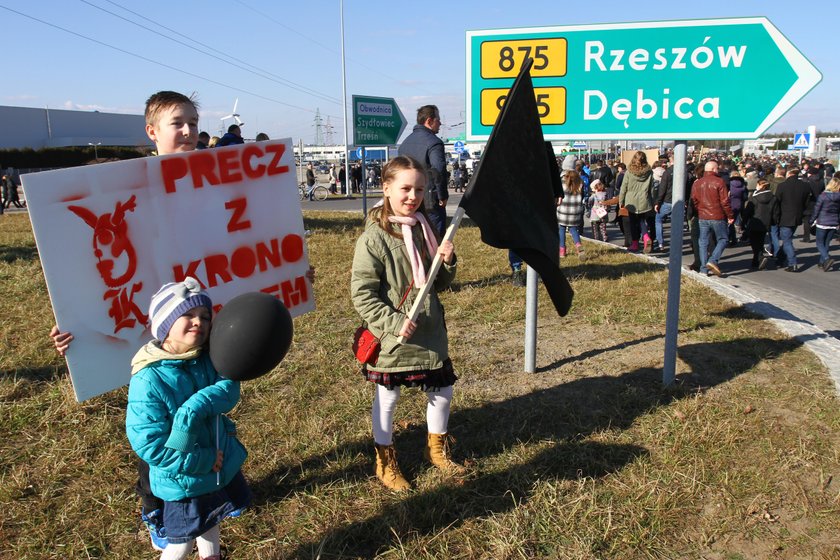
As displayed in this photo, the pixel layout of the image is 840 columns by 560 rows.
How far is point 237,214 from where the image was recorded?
9.91 ft

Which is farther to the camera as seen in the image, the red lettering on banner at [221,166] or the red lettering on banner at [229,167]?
the red lettering on banner at [229,167]

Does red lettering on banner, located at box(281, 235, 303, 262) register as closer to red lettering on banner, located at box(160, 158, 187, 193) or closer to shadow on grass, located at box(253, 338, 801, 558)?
red lettering on banner, located at box(160, 158, 187, 193)

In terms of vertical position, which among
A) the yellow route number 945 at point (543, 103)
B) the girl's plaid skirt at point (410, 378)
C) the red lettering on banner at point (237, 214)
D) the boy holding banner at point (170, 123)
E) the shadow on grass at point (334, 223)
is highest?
Result: the yellow route number 945 at point (543, 103)

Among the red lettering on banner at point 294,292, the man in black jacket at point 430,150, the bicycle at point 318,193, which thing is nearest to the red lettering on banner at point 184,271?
the red lettering on banner at point 294,292

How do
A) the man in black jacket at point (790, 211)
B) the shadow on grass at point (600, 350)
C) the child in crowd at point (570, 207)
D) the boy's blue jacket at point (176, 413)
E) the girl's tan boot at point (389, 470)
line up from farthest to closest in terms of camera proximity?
the man in black jacket at point (790, 211) < the child in crowd at point (570, 207) < the shadow on grass at point (600, 350) < the girl's tan boot at point (389, 470) < the boy's blue jacket at point (176, 413)

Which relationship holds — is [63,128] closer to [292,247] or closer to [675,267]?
[292,247]

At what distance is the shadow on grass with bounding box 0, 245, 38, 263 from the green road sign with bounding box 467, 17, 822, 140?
9053 millimetres

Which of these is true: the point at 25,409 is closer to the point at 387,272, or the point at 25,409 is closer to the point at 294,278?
the point at 294,278

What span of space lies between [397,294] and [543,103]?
2.08 meters

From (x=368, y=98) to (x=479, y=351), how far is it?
33.5 feet

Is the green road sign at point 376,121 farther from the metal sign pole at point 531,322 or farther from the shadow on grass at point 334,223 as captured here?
the metal sign pole at point 531,322

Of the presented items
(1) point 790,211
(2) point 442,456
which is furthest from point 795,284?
(2) point 442,456

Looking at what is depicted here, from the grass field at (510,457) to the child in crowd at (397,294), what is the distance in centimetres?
44

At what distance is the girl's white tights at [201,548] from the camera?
2291mm
